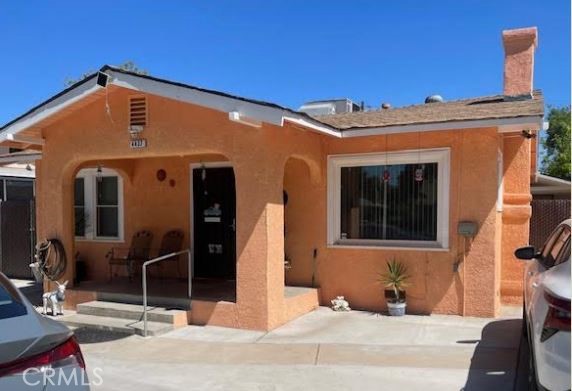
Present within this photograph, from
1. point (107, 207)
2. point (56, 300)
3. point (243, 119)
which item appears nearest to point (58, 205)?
point (56, 300)

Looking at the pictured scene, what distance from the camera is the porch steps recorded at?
24.9 feet

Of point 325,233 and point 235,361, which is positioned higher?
point 325,233

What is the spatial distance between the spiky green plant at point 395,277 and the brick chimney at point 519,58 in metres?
4.06

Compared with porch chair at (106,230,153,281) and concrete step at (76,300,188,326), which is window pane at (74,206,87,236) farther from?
concrete step at (76,300,188,326)

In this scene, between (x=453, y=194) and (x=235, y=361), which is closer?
(x=235, y=361)

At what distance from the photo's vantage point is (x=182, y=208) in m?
10.3

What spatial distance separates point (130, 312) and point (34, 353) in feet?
17.1

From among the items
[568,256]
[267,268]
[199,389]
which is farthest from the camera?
[267,268]

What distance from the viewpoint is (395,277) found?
27.0 feet

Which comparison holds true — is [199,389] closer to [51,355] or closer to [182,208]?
[51,355]

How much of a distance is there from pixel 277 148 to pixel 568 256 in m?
4.42

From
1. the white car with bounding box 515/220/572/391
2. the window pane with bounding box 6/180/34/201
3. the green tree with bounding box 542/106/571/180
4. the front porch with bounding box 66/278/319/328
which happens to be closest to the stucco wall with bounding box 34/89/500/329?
the front porch with bounding box 66/278/319/328

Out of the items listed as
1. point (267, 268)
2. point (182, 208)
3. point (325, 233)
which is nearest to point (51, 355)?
point (267, 268)

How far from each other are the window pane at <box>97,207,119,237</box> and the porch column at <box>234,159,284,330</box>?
4.76 m
